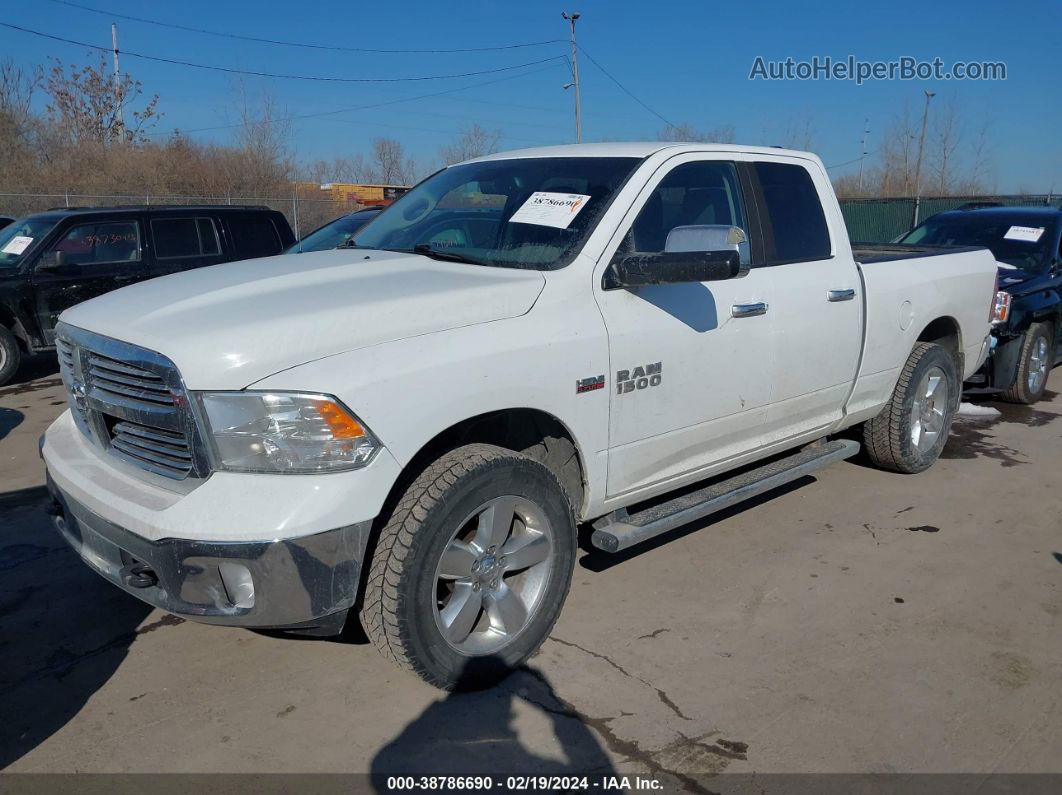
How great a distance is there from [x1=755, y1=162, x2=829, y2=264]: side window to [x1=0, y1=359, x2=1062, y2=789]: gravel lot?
5.08ft

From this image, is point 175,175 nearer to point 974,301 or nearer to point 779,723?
point 974,301

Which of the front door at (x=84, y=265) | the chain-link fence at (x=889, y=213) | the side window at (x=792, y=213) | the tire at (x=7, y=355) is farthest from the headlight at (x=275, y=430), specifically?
the chain-link fence at (x=889, y=213)

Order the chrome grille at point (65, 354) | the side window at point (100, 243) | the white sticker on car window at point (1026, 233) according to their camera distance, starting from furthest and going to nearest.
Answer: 1. the side window at point (100, 243)
2. the white sticker on car window at point (1026, 233)
3. the chrome grille at point (65, 354)

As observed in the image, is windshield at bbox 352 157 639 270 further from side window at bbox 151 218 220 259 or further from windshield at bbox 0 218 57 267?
windshield at bbox 0 218 57 267

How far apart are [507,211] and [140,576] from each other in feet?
7.09

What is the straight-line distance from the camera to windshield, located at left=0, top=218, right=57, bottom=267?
9.05 m

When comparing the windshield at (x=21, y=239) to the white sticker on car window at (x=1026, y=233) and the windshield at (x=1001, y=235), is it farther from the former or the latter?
the white sticker on car window at (x=1026, y=233)

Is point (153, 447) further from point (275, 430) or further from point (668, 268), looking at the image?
point (668, 268)

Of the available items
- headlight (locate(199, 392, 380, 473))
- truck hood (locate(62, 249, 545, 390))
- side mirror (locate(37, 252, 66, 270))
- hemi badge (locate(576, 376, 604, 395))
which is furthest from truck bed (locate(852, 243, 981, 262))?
side mirror (locate(37, 252, 66, 270))

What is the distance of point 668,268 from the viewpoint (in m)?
3.38

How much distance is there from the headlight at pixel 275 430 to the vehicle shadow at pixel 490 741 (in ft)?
3.30

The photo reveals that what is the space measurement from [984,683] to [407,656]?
219cm

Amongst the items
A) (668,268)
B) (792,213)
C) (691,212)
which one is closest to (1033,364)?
(792,213)

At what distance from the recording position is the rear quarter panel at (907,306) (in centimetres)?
493
